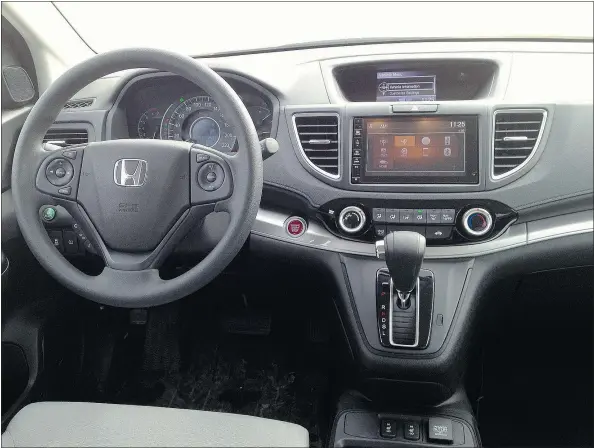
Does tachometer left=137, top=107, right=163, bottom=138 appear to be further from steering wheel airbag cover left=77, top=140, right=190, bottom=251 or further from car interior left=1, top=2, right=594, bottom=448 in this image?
steering wheel airbag cover left=77, top=140, right=190, bottom=251

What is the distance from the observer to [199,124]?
166 cm

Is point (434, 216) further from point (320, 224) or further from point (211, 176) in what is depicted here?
point (211, 176)

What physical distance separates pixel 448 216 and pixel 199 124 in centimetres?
69

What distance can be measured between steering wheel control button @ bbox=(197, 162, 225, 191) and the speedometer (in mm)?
326

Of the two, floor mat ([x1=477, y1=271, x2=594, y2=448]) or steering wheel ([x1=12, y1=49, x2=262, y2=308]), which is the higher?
steering wheel ([x1=12, y1=49, x2=262, y2=308])

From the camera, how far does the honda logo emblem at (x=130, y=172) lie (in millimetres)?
1348

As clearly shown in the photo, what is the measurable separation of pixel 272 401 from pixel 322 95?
932 millimetres

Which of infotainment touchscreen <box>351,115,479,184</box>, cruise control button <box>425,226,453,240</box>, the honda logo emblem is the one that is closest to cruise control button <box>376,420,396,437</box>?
cruise control button <box>425,226,453,240</box>

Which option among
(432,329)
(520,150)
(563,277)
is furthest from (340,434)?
(520,150)

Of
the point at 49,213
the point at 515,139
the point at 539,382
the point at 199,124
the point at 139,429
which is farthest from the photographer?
the point at 539,382

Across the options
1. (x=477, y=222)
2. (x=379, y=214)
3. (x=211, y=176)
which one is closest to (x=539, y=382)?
(x=477, y=222)

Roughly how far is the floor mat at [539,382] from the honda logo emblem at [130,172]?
3.52ft

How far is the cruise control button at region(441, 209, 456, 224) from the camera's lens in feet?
4.87

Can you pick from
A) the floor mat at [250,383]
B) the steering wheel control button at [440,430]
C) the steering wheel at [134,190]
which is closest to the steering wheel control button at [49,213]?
the steering wheel at [134,190]
